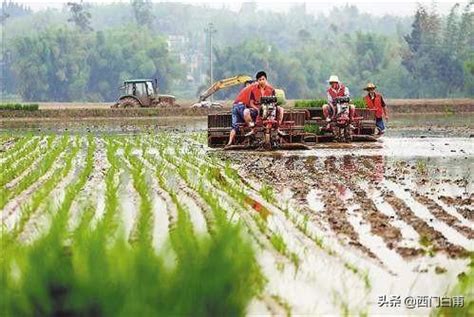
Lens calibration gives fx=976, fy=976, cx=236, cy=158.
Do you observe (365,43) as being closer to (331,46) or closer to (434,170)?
(331,46)

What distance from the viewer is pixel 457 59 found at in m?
80.9

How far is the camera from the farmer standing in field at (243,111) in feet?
56.7

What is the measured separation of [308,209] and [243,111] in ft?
28.0

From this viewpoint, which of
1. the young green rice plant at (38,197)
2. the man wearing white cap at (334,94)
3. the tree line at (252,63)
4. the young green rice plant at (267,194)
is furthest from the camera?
the tree line at (252,63)

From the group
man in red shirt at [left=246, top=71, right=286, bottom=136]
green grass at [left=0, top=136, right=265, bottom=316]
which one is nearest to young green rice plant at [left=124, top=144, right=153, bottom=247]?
green grass at [left=0, top=136, right=265, bottom=316]

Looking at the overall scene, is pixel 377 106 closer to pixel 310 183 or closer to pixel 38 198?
pixel 310 183

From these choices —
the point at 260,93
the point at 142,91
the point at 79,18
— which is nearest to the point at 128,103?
the point at 142,91

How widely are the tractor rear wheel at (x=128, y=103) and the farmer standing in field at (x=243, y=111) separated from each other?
30605mm

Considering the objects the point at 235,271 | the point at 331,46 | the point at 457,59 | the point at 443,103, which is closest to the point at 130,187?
the point at 235,271

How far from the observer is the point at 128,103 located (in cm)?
4816

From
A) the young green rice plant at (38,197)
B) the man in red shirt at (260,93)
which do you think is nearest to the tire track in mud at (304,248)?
the young green rice plant at (38,197)

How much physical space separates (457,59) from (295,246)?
76.6m

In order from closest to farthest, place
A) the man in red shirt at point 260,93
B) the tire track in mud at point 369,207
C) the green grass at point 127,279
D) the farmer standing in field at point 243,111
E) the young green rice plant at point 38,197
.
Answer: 1. the green grass at point 127,279
2. the tire track in mud at point 369,207
3. the young green rice plant at point 38,197
4. the man in red shirt at point 260,93
5. the farmer standing in field at point 243,111

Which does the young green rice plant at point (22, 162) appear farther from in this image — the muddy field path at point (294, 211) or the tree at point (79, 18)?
the tree at point (79, 18)
